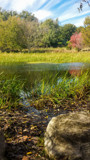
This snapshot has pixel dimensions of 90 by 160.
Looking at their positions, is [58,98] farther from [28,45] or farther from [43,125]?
[28,45]

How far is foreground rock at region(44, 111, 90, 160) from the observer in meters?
2.41

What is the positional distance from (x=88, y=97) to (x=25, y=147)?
3.87m

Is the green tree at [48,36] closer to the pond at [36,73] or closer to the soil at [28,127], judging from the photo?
the pond at [36,73]

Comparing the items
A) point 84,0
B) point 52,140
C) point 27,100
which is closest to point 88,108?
point 27,100

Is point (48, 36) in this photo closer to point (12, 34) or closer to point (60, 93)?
point (12, 34)

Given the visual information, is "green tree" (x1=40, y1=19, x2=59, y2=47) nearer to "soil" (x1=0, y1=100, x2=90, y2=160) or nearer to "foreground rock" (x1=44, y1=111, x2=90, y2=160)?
"soil" (x1=0, y1=100, x2=90, y2=160)

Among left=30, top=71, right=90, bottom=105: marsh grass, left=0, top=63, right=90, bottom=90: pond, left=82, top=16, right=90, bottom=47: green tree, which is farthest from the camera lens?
left=82, top=16, right=90, bottom=47: green tree

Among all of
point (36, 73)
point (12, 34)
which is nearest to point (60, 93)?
point (36, 73)

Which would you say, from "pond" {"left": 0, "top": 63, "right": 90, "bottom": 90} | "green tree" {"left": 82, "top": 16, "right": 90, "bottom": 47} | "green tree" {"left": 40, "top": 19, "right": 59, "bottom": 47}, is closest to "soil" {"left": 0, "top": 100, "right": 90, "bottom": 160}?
"pond" {"left": 0, "top": 63, "right": 90, "bottom": 90}

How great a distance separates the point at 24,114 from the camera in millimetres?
4703

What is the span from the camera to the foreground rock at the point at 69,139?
2.41 meters

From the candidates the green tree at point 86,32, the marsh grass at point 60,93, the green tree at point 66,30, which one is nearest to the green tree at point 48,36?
the green tree at point 66,30

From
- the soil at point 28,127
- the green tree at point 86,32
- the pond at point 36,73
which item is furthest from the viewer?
the green tree at point 86,32

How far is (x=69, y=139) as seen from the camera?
250cm
